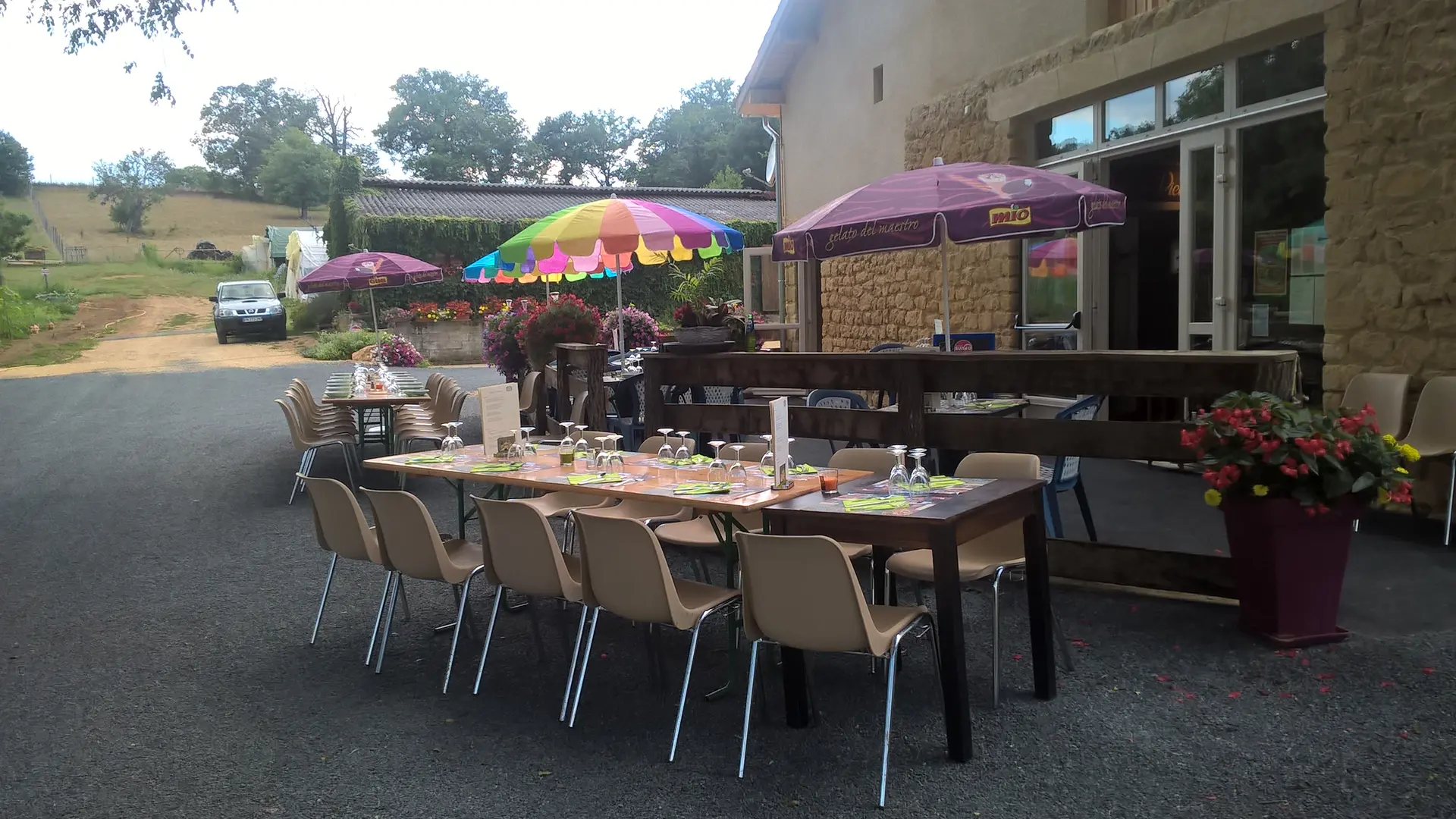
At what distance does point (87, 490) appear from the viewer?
341 inches

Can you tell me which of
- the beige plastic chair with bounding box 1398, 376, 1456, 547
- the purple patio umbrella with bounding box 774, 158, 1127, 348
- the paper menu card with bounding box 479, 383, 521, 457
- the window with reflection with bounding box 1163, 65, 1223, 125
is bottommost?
the beige plastic chair with bounding box 1398, 376, 1456, 547

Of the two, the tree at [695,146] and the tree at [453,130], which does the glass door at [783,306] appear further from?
the tree at [453,130]

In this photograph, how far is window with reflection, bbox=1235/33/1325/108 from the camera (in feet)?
21.1

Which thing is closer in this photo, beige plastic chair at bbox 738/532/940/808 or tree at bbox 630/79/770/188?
beige plastic chair at bbox 738/532/940/808

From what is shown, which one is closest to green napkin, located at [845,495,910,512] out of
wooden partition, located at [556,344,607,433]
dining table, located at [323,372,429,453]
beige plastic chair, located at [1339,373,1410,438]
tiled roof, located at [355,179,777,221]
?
wooden partition, located at [556,344,607,433]

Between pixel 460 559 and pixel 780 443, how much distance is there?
1548 millimetres

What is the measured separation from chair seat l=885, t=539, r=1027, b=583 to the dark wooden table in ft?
0.63

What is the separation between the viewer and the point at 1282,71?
21.9ft

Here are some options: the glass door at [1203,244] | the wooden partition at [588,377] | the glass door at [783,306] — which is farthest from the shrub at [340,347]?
the glass door at [1203,244]

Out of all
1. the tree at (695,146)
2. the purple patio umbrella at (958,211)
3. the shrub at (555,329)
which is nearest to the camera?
the purple patio umbrella at (958,211)

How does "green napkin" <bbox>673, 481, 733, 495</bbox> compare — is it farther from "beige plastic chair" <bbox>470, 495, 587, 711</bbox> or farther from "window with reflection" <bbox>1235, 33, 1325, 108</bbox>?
"window with reflection" <bbox>1235, 33, 1325, 108</bbox>

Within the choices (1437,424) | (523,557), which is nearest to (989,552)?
(523,557)

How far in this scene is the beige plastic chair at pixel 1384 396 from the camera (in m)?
5.78

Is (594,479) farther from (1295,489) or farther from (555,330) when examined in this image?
(555,330)
